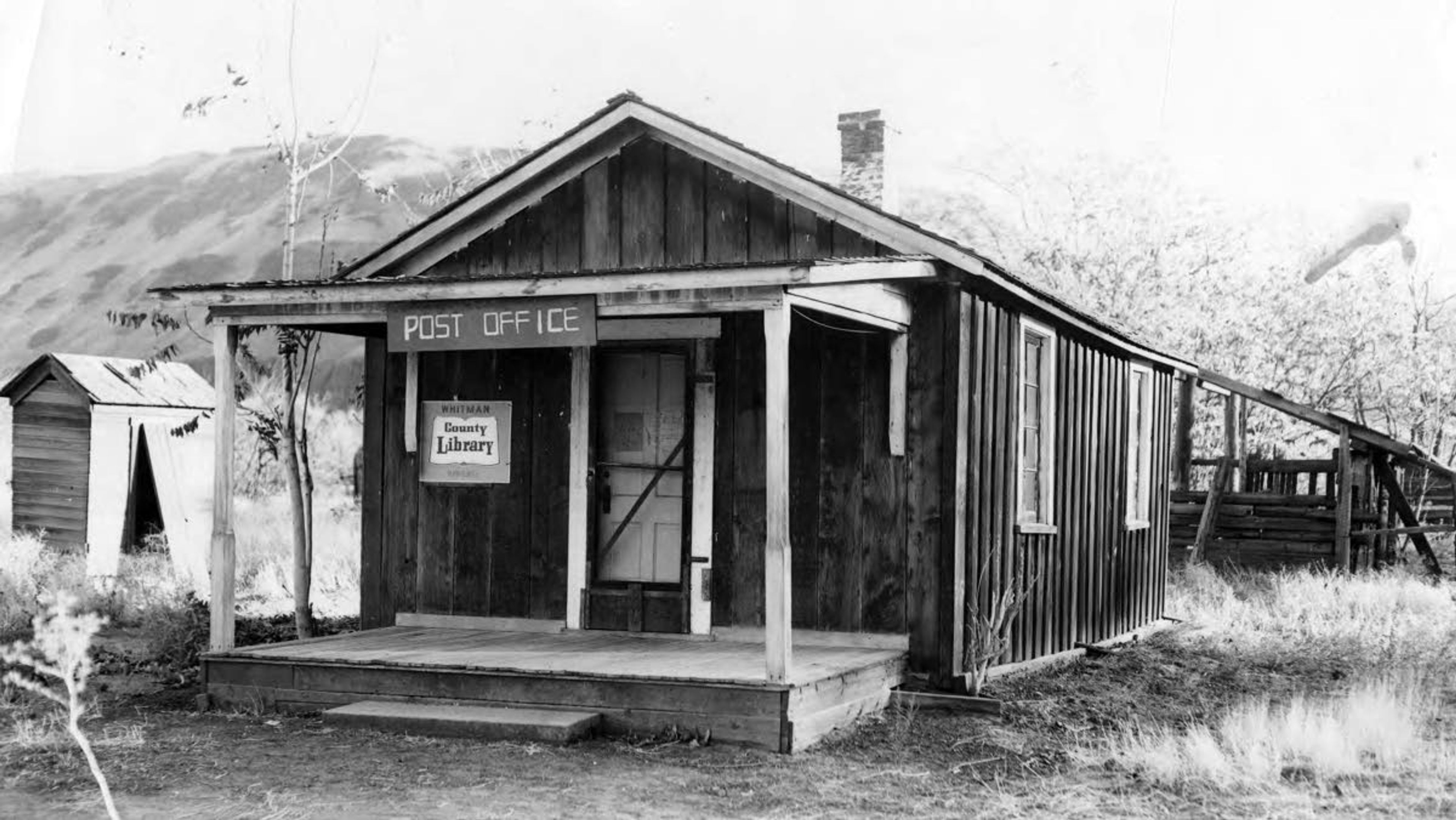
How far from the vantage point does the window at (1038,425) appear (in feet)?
40.4

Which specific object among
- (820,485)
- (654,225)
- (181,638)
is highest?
(654,225)

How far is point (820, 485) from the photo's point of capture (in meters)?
11.2

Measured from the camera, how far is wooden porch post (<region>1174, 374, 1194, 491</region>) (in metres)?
21.2

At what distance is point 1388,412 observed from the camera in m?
30.4

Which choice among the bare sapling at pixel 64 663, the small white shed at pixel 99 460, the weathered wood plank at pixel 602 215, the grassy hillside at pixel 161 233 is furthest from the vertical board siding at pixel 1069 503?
the grassy hillside at pixel 161 233

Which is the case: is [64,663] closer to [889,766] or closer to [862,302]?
[889,766]

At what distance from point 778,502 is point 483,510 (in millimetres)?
3799

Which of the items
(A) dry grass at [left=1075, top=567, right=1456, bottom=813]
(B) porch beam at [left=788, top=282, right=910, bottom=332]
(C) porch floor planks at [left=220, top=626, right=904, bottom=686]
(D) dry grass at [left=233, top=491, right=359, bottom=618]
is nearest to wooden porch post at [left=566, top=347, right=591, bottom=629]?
(C) porch floor planks at [left=220, top=626, right=904, bottom=686]

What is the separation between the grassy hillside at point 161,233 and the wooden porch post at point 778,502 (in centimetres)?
4841

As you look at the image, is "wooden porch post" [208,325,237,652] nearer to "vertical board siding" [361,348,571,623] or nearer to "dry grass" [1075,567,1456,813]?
"vertical board siding" [361,348,571,623]

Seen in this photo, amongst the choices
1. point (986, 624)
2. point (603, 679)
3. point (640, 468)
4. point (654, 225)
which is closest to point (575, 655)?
point (603, 679)

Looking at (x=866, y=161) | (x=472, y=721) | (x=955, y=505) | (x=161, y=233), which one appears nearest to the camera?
(x=472, y=721)

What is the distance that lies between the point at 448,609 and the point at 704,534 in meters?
2.26

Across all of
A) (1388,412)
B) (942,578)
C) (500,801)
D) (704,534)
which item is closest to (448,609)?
(704,534)
